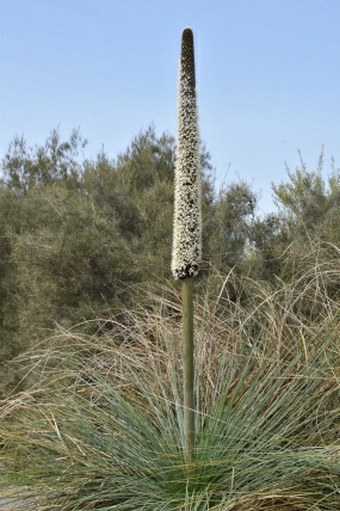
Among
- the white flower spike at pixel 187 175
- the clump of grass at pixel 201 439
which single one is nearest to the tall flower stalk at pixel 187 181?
the white flower spike at pixel 187 175

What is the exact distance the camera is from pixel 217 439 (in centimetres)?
469

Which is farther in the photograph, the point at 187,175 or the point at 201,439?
the point at 201,439

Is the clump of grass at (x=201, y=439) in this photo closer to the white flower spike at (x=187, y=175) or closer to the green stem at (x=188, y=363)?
the green stem at (x=188, y=363)

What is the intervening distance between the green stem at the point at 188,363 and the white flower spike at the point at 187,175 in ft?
0.37

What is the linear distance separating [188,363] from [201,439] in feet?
1.37

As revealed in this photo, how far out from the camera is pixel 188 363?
184 inches

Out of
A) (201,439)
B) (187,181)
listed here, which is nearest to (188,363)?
(201,439)

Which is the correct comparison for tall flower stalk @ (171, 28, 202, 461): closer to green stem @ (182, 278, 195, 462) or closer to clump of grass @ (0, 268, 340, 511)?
green stem @ (182, 278, 195, 462)

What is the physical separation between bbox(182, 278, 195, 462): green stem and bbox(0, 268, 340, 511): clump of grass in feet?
0.18

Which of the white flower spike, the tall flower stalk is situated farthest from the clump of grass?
the white flower spike

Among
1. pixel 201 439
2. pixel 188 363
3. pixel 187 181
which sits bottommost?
pixel 201 439

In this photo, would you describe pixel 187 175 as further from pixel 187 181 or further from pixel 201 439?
pixel 201 439

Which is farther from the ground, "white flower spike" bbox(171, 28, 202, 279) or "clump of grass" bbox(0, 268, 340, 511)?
"white flower spike" bbox(171, 28, 202, 279)

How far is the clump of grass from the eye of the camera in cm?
429
